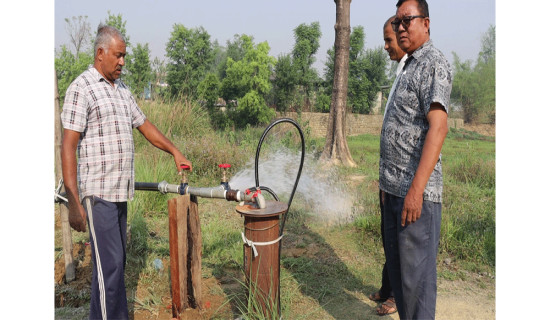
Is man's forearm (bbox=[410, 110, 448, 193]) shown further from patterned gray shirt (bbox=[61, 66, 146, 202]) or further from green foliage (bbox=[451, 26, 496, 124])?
green foliage (bbox=[451, 26, 496, 124])

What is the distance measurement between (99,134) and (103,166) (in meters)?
0.20

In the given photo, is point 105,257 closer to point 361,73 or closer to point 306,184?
point 306,184

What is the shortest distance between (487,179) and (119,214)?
696 centimetres

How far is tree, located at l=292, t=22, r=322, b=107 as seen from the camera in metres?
27.6

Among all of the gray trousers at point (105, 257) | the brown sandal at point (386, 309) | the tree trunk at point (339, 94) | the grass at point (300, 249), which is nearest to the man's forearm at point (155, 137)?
the gray trousers at point (105, 257)

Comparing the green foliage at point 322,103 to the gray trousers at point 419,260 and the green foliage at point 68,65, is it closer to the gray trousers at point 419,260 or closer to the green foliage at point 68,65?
→ the green foliage at point 68,65

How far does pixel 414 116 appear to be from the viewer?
218 cm

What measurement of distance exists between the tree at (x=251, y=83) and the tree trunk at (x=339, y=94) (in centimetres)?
1304

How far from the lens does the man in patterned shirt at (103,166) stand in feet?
7.92

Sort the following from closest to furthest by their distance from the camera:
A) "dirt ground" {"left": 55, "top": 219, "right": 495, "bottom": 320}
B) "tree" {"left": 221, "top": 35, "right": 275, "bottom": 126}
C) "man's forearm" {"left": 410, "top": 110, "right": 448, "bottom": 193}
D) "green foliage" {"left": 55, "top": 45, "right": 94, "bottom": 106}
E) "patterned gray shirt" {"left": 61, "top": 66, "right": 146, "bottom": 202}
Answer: "man's forearm" {"left": 410, "top": 110, "right": 448, "bottom": 193}, "patterned gray shirt" {"left": 61, "top": 66, "right": 146, "bottom": 202}, "dirt ground" {"left": 55, "top": 219, "right": 495, "bottom": 320}, "green foliage" {"left": 55, "top": 45, "right": 94, "bottom": 106}, "tree" {"left": 221, "top": 35, "right": 275, "bottom": 126}

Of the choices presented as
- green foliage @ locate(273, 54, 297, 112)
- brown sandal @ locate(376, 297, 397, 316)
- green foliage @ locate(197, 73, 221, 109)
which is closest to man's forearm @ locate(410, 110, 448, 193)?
brown sandal @ locate(376, 297, 397, 316)

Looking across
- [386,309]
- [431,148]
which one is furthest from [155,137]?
[386,309]

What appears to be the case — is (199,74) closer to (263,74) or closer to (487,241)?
(263,74)

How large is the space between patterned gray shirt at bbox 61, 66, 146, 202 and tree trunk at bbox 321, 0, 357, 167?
6.96 m
